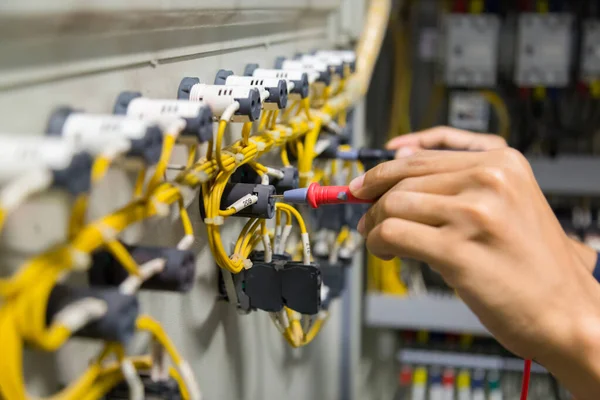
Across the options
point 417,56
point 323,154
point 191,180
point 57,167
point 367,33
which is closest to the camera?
point 57,167

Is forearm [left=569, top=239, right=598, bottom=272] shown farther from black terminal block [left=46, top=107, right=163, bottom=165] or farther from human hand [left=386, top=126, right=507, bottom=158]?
black terminal block [left=46, top=107, right=163, bottom=165]

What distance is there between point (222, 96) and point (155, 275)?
0.18 m

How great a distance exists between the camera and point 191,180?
1.59ft

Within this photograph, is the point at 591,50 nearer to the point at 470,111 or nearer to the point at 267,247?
the point at 470,111

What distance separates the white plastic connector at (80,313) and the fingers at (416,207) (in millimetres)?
229

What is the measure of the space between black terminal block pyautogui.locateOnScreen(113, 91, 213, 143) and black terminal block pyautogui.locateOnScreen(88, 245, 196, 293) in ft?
0.26

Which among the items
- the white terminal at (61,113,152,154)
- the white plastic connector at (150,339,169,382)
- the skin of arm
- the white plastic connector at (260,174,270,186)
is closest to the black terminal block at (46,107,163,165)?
the white terminal at (61,113,152,154)

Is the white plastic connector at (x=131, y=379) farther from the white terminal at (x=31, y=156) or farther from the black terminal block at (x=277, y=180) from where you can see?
the black terminal block at (x=277, y=180)

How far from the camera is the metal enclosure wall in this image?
0.37 metres

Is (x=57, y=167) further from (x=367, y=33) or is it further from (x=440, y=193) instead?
(x=367, y=33)

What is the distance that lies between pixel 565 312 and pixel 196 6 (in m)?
0.38

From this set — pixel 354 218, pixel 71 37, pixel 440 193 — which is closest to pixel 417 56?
pixel 354 218

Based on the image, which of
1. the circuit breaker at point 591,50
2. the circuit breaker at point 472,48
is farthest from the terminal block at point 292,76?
the circuit breaker at point 591,50

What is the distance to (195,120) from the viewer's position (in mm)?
442
